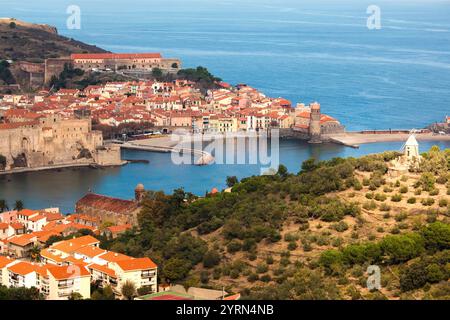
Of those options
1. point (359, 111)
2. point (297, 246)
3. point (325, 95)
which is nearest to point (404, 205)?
point (297, 246)

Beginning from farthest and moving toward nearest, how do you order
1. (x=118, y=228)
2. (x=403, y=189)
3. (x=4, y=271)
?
(x=118, y=228) < (x=4, y=271) < (x=403, y=189)

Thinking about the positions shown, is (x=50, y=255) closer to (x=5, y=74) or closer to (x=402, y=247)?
(x=402, y=247)

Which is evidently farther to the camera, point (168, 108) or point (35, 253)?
point (168, 108)

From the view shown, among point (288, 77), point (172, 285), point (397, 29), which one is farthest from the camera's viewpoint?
point (397, 29)

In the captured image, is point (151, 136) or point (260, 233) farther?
point (151, 136)

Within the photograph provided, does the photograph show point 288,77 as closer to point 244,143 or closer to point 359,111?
point 359,111

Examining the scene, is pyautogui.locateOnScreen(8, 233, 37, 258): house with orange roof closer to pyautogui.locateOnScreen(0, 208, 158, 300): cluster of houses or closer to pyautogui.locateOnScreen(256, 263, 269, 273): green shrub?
pyautogui.locateOnScreen(0, 208, 158, 300): cluster of houses
